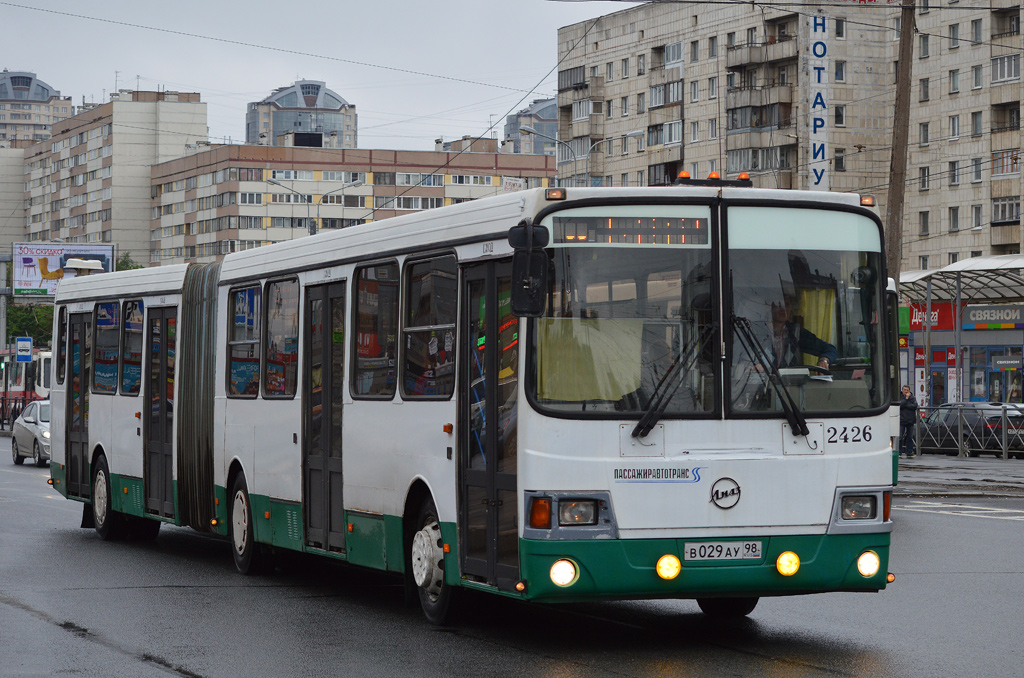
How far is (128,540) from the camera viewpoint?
56.6 ft

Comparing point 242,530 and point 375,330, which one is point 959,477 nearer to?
point 242,530

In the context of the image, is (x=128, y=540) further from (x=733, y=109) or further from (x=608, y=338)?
(x=733, y=109)

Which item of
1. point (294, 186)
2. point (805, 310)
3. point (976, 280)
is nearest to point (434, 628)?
point (805, 310)

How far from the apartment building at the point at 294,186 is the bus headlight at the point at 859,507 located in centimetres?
12369

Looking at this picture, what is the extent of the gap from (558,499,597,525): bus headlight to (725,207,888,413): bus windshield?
0.97 meters

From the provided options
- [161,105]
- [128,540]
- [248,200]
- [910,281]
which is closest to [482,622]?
[128,540]

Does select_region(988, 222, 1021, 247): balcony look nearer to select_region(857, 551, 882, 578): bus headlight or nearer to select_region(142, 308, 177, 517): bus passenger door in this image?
select_region(142, 308, 177, 517): bus passenger door

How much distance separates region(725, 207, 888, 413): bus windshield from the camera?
30.3 feet

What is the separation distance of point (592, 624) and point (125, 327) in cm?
800

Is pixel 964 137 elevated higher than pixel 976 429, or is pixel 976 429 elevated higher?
pixel 964 137

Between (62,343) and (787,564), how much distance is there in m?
11.8

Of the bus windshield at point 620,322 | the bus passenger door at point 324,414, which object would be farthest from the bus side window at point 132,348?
the bus windshield at point 620,322

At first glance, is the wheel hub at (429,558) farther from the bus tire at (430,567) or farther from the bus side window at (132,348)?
the bus side window at (132,348)

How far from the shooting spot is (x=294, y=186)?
456 ft
